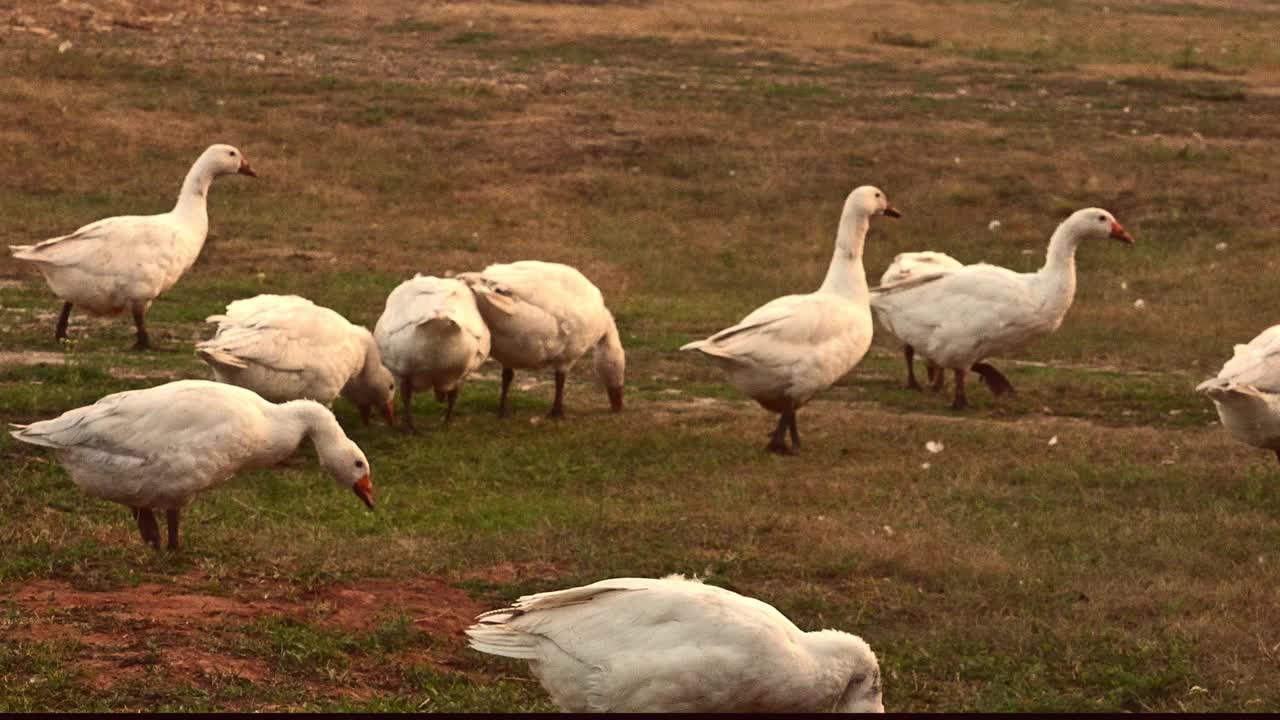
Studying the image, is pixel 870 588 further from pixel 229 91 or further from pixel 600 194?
pixel 229 91

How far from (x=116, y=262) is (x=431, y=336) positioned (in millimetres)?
3559

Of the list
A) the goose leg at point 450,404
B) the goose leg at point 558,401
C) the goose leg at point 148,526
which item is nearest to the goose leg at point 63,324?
the goose leg at point 450,404

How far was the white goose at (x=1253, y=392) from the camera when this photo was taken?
10.9m

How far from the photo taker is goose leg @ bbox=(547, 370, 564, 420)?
13844 mm

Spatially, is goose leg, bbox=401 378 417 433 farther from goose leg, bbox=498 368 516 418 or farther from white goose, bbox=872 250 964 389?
white goose, bbox=872 250 964 389

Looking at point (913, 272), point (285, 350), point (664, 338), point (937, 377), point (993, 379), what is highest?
point (285, 350)

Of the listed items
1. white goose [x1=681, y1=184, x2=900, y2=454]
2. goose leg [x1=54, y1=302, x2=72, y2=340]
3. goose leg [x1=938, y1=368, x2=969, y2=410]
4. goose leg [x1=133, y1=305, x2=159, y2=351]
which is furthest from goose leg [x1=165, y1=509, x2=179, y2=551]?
goose leg [x1=938, y1=368, x2=969, y2=410]

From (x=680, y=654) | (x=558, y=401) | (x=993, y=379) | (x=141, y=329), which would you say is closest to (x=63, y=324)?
(x=141, y=329)

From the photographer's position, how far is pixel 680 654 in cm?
616

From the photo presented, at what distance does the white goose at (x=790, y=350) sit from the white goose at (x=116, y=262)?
4.82 metres

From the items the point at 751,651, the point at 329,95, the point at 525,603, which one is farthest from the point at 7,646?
the point at 329,95

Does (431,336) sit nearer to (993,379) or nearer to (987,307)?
(987,307)

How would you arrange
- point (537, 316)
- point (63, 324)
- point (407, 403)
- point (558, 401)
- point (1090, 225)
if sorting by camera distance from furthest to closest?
point (63, 324) → point (1090, 225) → point (558, 401) → point (537, 316) → point (407, 403)

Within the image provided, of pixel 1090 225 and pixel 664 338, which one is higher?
pixel 1090 225
